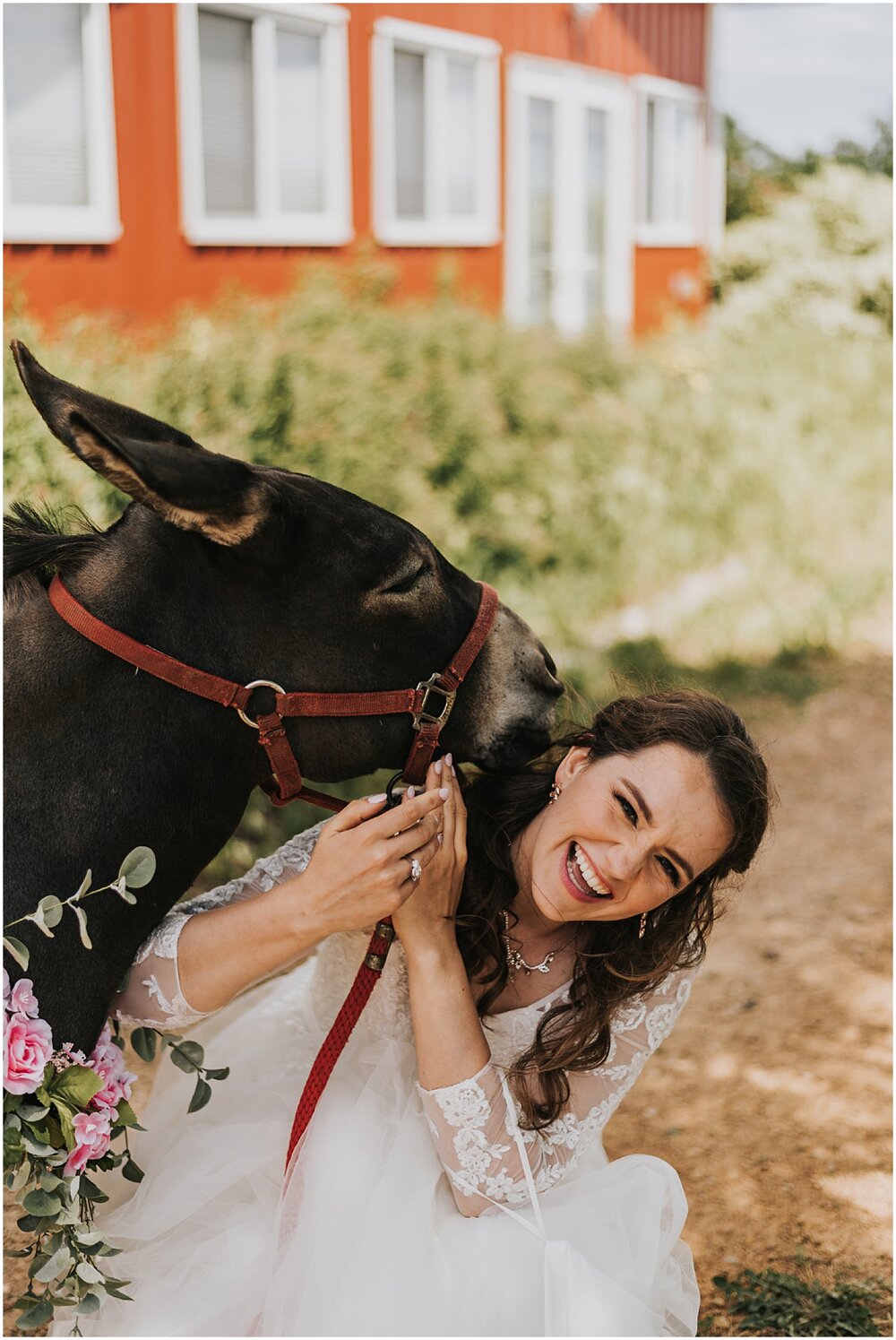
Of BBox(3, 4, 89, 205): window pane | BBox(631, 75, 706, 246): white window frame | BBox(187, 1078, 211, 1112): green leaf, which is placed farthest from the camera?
BBox(631, 75, 706, 246): white window frame

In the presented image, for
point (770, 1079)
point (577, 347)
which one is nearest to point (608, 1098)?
point (770, 1079)

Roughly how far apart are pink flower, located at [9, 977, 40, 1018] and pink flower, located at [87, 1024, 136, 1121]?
0.75 ft

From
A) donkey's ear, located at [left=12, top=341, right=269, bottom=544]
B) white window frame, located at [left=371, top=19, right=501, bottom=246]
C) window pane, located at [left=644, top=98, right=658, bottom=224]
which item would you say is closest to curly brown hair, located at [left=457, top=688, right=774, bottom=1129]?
donkey's ear, located at [left=12, top=341, right=269, bottom=544]

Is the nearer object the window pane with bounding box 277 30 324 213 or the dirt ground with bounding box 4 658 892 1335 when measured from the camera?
the dirt ground with bounding box 4 658 892 1335

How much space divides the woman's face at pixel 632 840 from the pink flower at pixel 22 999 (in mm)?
1004

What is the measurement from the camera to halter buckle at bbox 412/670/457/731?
231 centimetres

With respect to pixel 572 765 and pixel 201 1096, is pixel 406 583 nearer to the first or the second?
pixel 572 765

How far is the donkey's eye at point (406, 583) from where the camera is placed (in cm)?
228

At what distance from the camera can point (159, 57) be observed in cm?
909

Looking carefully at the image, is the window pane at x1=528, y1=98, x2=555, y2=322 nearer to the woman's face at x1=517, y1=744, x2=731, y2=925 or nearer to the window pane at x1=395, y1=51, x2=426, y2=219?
the window pane at x1=395, y1=51, x2=426, y2=219

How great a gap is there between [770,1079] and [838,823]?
265 cm

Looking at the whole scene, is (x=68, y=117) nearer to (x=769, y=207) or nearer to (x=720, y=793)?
(x=720, y=793)

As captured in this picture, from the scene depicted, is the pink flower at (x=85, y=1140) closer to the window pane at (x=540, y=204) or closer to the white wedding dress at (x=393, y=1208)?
the white wedding dress at (x=393, y=1208)

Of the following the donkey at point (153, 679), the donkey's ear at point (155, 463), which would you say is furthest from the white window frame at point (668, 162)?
the donkey's ear at point (155, 463)
